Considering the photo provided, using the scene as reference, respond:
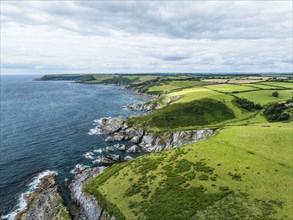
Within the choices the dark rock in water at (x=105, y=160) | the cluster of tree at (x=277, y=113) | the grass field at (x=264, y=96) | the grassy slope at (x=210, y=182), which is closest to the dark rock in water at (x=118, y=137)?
the dark rock in water at (x=105, y=160)

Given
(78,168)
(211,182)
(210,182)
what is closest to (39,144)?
(78,168)

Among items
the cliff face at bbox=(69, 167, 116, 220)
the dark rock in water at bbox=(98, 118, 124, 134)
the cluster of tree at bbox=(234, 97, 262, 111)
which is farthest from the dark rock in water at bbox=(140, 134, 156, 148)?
the cluster of tree at bbox=(234, 97, 262, 111)

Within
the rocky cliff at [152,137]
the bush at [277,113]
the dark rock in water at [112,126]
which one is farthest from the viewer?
the dark rock in water at [112,126]

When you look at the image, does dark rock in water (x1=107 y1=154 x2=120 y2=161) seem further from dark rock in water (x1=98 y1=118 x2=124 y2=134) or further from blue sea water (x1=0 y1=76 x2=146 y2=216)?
dark rock in water (x1=98 y1=118 x2=124 y2=134)

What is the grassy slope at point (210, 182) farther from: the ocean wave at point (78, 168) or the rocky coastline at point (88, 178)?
the ocean wave at point (78, 168)

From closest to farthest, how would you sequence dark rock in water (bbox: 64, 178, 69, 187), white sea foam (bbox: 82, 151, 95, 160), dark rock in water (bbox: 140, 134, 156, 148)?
dark rock in water (bbox: 64, 178, 69, 187) < white sea foam (bbox: 82, 151, 95, 160) < dark rock in water (bbox: 140, 134, 156, 148)

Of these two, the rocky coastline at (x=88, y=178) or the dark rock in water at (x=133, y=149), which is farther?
the dark rock in water at (x=133, y=149)

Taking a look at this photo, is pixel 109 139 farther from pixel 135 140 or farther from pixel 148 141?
pixel 148 141
